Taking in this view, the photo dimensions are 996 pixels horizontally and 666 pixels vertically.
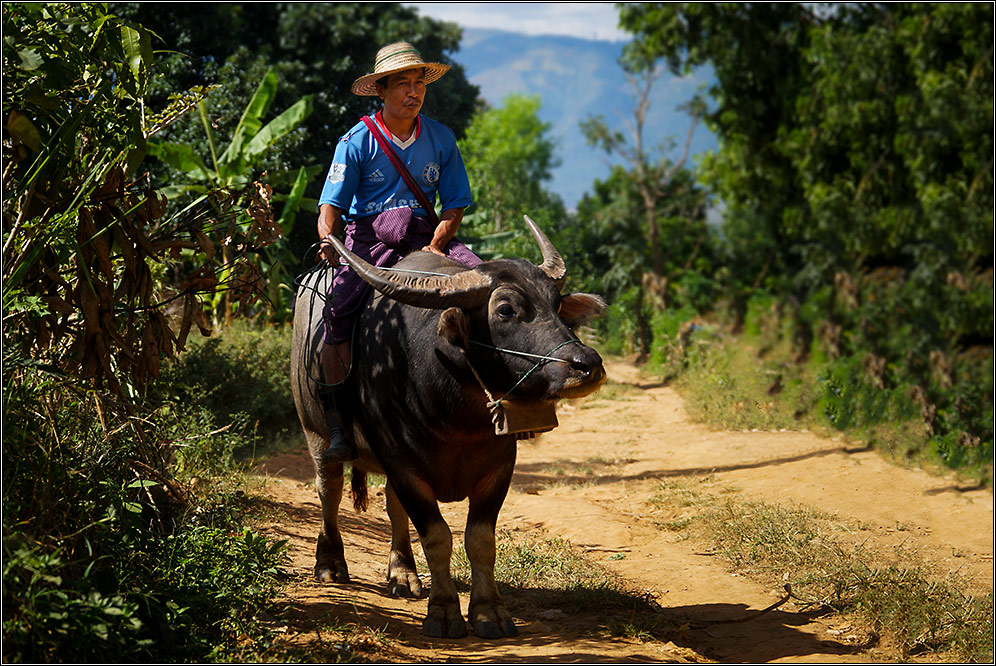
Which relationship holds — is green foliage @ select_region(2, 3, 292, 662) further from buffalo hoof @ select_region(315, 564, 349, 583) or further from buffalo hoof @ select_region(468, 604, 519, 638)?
buffalo hoof @ select_region(468, 604, 519, 638)

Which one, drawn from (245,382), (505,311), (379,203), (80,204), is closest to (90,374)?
(80,204)

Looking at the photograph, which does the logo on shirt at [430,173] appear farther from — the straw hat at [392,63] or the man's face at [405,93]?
the straw hat at [392,63]

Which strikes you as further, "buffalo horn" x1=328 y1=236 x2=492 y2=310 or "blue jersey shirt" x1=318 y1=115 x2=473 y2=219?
"blue jersey shirt" x1=318 y1=115 x2=473 y2=219

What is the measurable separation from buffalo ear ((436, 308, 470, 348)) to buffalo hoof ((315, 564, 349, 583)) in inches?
69.6

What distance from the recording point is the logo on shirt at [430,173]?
4.74 meters

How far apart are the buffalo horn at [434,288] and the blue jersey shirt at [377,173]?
2.81ft

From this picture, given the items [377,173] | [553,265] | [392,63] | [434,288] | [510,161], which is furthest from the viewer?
[510,161]

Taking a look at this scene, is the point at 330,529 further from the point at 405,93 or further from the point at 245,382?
the point at 245,382

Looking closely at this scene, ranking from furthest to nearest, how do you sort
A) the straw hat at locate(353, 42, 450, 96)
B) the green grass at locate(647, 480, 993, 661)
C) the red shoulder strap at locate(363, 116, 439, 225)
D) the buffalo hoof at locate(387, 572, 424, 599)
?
the buffalo hoof at locate(387, 572, 424, 599)
the red shoulder strap at locate(363, 116, 439, 225)
the straw hat at locate(353, 42, 450, 96)
the green grass at locate(647, 480, 993, 661)

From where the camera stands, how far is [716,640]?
4.30 m

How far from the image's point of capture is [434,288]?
3.83 meters

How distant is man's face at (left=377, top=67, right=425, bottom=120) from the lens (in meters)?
4.58

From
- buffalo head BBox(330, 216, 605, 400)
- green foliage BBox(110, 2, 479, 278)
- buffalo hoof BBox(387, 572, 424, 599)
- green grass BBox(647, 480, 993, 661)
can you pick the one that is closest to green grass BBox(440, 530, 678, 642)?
buffalo hoof BBox(387, 572, 424, 599)

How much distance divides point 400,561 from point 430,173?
1.97 meters
